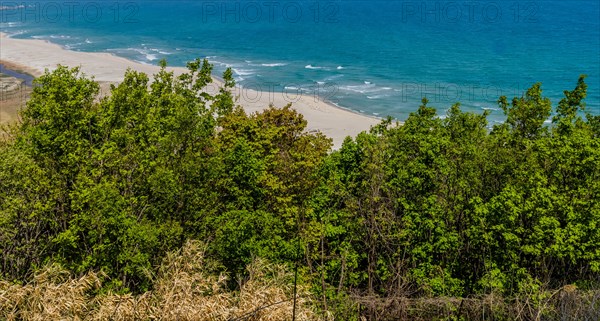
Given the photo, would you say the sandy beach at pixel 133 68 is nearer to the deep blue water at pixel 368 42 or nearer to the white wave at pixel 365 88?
the deep blue water at pixel 368 42

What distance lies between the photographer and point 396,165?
2347 cm

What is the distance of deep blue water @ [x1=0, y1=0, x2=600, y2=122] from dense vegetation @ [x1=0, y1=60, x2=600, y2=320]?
45.2 meters

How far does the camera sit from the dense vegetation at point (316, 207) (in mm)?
20078

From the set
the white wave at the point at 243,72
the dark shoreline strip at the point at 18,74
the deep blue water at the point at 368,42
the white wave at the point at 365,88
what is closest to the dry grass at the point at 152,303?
the deep blue water at the point at 368,42

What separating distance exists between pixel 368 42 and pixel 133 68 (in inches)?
2044

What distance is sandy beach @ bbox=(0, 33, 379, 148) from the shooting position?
2539 inches

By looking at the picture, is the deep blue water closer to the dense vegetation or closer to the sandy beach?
the sandy beach

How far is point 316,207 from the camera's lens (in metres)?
23.2

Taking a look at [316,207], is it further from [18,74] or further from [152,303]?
[18,74]

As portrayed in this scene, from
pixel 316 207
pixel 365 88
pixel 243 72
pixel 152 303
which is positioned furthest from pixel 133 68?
pixel 152 303

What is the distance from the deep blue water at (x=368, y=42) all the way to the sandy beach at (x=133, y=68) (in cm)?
373

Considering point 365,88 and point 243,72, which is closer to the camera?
point 365,88

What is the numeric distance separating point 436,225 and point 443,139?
4.30 meters

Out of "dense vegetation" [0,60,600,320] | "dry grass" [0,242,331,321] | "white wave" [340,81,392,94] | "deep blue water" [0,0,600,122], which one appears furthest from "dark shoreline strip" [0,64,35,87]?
"dry grass" [0,242,331,321]
